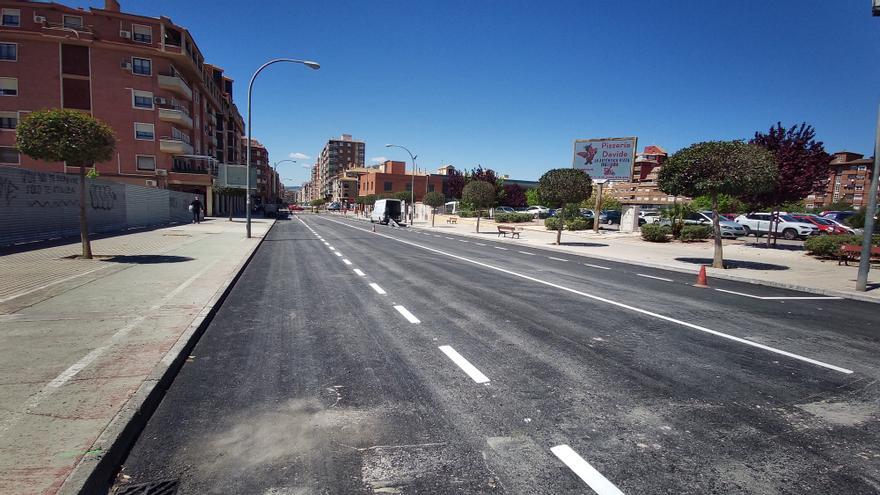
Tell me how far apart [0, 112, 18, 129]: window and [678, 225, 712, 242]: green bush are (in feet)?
175

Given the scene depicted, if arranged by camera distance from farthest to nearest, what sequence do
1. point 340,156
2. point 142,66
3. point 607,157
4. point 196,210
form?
1. point 340,156
2. point 142,66
3. point 607,157
4. point 196,210

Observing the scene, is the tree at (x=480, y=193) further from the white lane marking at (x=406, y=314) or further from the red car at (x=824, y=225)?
the white lane marking at (x=406, y=314)

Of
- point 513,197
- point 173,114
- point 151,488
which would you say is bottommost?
point 151,488

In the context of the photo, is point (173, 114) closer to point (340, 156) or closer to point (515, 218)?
point (515, 218)

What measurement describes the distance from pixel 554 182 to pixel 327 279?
56.3 feet

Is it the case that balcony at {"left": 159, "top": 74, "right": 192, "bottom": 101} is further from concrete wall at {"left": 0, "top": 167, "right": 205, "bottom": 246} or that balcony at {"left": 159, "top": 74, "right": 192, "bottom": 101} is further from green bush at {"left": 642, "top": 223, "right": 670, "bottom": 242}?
green bush at {"left": 642, "top": 223, "right": 670, "bottom": 242}

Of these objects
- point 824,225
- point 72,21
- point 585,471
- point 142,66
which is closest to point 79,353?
point 585,471

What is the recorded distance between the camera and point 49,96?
38.5m

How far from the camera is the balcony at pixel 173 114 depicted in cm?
4138

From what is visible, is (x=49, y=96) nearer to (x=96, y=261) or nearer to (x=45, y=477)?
(x=96, y=261)

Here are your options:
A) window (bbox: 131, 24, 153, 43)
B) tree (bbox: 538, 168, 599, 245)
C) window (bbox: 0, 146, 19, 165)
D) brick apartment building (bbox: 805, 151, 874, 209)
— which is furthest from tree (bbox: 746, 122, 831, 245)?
brick apartment building (bbox: 805, 151, 874, 209)

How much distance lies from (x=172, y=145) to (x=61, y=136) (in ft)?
120

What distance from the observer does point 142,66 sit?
134 ft

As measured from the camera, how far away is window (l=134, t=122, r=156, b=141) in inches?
1607
